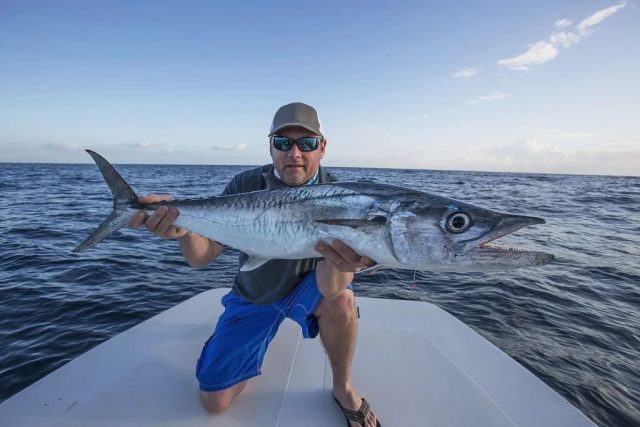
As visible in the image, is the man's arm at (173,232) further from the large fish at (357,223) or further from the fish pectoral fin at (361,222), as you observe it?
the fish pectoral fin at (361,222)

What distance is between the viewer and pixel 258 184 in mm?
3988

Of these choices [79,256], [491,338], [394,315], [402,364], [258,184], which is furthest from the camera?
[79,256]

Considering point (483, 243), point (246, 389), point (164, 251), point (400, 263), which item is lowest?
point (164, 251)

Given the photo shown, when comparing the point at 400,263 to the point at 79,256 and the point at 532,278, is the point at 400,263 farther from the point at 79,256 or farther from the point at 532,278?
the point at 79,256

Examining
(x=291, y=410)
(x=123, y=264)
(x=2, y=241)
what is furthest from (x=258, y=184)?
(x=2, y=241)

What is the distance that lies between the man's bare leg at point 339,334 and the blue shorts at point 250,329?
13 cm

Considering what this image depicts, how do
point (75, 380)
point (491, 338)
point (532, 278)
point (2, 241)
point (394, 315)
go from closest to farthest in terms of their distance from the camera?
point (75, 380), point (394, 315), point (491, 338), point (532, 278), point (2, 241)

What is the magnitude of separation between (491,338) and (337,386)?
381 cm

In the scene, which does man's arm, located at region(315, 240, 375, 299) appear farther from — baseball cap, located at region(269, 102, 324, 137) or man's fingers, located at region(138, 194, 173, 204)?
man's fingers, located at region(138, 194, 173, 204)

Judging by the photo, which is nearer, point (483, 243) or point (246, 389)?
point (483, 243)

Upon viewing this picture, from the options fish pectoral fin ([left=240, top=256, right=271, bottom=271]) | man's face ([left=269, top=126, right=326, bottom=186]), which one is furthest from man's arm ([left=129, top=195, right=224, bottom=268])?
man's face ([left=269, top=126, right=326, bottom=186])

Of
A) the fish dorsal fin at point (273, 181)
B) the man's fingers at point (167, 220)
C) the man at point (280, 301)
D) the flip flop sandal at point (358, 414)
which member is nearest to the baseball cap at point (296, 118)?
the man at point (280, 301)

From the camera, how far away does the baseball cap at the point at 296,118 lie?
3554 mm

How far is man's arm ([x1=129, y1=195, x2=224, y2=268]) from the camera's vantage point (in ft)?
11.0
